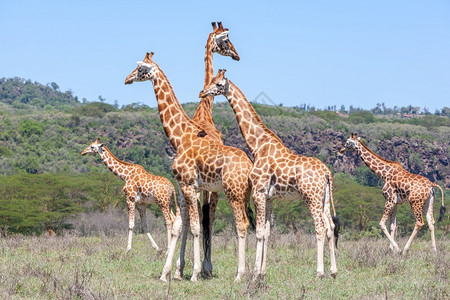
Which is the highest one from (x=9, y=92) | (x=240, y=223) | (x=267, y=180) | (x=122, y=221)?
(x=9, y=92)

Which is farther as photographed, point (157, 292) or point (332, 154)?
point (332, 154)

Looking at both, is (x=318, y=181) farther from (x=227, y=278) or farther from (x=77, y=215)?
(x=77, y=215)

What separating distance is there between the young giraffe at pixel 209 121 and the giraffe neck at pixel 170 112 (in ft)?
1.60

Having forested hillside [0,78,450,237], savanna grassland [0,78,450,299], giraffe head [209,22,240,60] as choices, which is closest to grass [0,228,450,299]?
savanna grassland [0,78,450,299]

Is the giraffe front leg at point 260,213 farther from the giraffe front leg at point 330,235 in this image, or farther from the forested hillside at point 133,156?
the forested hillside at point 133,156

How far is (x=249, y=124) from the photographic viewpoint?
9.66m

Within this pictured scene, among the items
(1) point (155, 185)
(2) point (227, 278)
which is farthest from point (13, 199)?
(2) point (227, 278)

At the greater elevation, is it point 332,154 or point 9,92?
point 9,92

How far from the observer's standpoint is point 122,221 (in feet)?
80.7

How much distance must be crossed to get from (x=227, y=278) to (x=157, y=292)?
194cm

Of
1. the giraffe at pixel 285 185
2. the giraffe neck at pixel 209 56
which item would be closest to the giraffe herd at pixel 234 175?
the giraffe at pixel 285 185

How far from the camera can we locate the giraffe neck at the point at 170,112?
10000 millimetres

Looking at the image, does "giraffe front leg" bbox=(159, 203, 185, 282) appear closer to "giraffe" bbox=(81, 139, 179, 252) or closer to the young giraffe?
the young giraffe

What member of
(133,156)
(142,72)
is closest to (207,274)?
(142,72)
